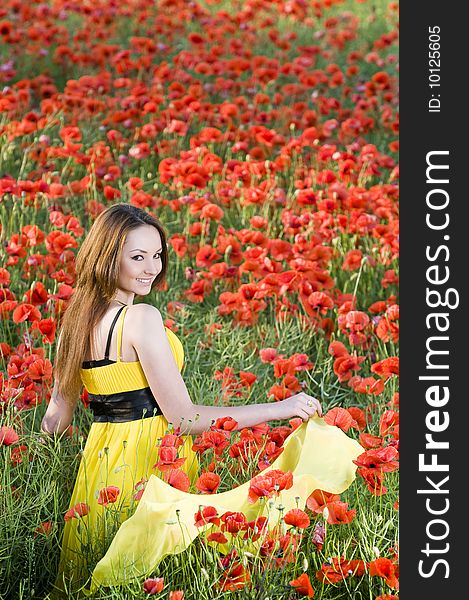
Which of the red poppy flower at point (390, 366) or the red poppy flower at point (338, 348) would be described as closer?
the red poppy flower at point (390, 366)

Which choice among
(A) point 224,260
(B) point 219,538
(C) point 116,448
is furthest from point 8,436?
(A) point 224,260

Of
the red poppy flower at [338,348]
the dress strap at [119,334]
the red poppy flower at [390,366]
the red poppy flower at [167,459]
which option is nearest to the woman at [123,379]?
the dress strap at [119,334]

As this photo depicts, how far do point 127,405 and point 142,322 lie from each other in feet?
0.71

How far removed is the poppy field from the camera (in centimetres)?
229

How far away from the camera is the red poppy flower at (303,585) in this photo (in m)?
2.10

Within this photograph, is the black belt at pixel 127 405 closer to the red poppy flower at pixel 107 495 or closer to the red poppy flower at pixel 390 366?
the red poppy flower at pixel 107 495

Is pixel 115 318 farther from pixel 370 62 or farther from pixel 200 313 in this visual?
pixel 370 62

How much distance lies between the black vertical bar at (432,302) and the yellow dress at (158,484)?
17cm

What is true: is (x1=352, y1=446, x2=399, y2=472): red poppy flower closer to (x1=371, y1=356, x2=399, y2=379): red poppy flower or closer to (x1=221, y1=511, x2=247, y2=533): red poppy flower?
(x1=221, y1=511, x2=247, y2=533): red poppy flower

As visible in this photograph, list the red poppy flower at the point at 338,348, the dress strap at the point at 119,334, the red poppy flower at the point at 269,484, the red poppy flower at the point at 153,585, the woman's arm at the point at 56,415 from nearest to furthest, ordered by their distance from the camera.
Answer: the red poppy flower at the point at 153,585 → the red poppy flower at the point at 269,484 → the dress strap at the point at 119,334 → the woman's arm at the point at 56,415 → the red poppy flower at the point at 338,348

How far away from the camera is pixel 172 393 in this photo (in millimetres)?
2486

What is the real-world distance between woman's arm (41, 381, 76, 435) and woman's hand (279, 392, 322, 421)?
536mm

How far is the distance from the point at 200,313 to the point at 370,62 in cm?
338

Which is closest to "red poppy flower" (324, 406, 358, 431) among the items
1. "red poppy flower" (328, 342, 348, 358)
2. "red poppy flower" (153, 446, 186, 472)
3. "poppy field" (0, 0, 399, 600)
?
"poppy field" (0, 0, 399, 600)
